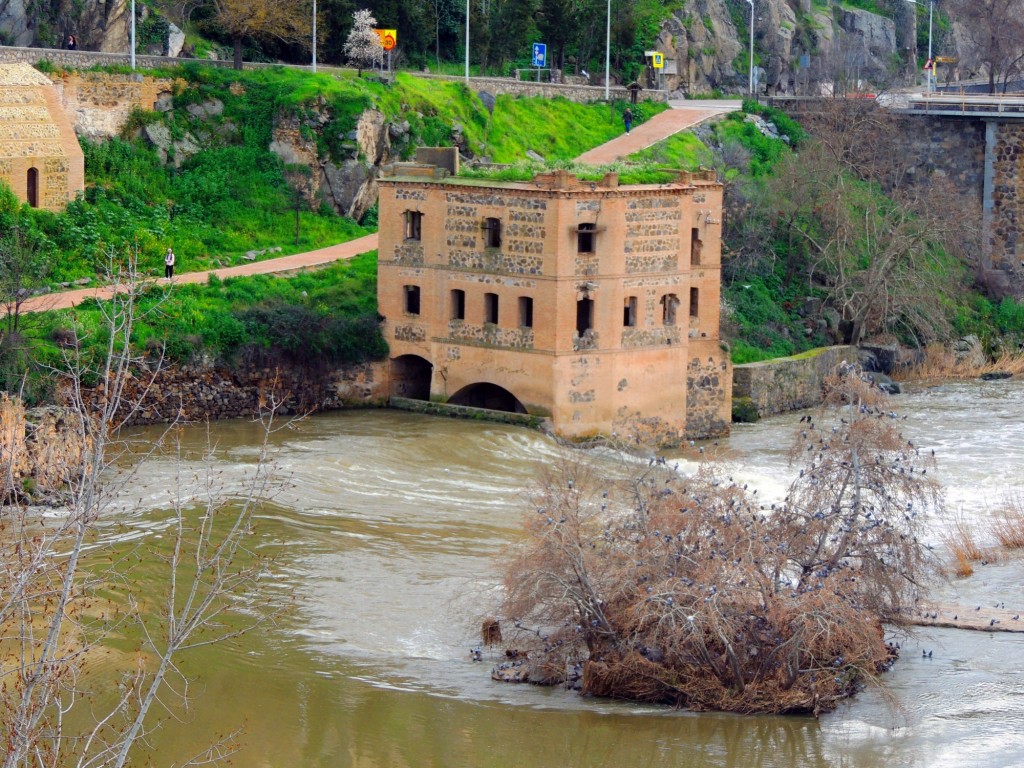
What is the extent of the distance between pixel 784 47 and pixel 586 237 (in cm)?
4056

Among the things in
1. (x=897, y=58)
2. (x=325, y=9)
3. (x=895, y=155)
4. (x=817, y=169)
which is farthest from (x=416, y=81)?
(x=897, y=58)

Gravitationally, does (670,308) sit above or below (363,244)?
below

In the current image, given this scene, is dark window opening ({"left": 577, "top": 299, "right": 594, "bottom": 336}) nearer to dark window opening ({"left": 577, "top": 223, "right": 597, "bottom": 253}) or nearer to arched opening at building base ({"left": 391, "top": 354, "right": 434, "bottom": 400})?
dark window opening ({"left": 577, "top": 223, "right": 597, "bottom": 253})

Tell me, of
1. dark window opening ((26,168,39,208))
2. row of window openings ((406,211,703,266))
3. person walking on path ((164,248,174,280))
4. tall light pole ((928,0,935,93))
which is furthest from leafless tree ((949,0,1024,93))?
dark window opening ((26,168,39,208))

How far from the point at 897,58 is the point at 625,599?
68328mm

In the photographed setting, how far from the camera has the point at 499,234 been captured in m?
48.8

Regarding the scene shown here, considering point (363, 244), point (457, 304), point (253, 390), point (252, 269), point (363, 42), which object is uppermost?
point (363, 42)

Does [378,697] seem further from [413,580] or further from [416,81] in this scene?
[416,81]

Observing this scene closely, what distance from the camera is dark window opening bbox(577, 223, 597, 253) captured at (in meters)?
47.9

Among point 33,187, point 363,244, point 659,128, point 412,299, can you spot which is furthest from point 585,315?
point 659,128

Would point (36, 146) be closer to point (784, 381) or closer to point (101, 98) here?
point (101, 98)

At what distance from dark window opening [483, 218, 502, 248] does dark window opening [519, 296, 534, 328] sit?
145 cm

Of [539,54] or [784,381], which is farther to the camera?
[539,54]

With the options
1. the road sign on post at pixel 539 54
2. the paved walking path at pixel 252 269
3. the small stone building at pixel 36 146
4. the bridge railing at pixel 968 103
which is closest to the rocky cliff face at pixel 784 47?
the bridge railing at pixel 968 103
